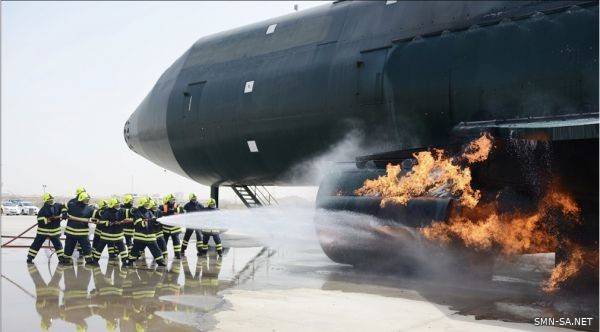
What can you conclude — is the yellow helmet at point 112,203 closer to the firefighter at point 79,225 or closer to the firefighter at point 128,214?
the firefighter at point 128,214

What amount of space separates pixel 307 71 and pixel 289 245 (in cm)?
860

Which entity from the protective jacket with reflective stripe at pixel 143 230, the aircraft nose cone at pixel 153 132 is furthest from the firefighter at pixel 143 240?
the aircraft nose cone at pixel 153 132

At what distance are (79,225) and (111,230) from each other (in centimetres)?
73

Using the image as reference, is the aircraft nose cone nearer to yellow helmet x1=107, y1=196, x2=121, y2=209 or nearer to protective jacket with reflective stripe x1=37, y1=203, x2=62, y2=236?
yellow helmet x1=107, y1=196, x2=121, y2=209

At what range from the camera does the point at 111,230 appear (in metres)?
13.7

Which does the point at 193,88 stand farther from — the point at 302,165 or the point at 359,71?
the point at 359,71

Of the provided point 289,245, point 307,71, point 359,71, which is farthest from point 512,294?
point 289,245

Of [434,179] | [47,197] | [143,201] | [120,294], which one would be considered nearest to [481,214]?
[434,179]

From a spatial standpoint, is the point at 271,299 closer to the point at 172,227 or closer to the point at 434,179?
the point at 434,179

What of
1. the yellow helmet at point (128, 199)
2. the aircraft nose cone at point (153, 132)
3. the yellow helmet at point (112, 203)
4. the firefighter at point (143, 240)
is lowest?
the firefighter at point (143, 240)

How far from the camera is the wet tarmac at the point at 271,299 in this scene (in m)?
7.38

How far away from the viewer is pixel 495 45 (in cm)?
991

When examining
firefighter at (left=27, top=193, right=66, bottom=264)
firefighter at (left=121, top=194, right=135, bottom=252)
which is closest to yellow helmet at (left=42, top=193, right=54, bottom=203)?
firefighter at (left=27, top=193, right=66, bottom=264)

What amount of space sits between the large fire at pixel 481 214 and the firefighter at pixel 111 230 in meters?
6.77
